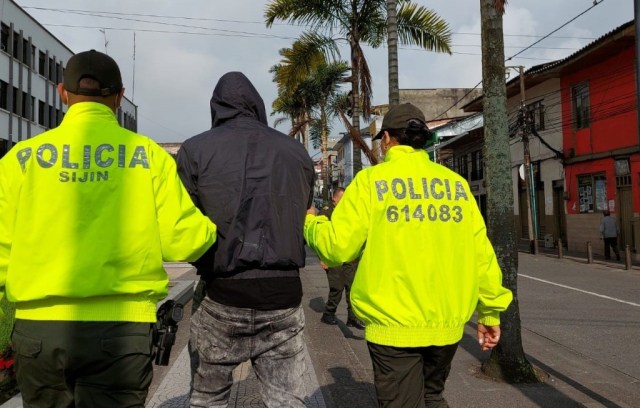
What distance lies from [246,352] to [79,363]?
2.40 ft

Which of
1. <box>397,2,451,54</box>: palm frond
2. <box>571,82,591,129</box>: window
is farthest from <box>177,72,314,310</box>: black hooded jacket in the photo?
<box>571,82,591,129</box>: window

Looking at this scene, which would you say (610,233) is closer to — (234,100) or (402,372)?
(402,372)

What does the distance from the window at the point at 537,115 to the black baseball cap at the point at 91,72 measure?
24284 millimetres

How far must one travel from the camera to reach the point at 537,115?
82.3 feet

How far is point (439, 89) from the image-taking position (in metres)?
50.0

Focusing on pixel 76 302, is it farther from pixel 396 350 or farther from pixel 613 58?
pixel 613 58

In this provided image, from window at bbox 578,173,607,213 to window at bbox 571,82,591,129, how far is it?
2.00 m

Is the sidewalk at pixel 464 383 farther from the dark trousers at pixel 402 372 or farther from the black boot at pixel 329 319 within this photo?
the dark trousers at pixel 402 372

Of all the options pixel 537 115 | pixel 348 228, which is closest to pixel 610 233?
pixel 537 115

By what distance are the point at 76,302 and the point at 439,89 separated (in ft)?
165

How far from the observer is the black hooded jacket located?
239 cm

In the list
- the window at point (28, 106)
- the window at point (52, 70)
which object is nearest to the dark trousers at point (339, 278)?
the window at point (28, 106)

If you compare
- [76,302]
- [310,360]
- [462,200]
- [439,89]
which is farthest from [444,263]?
[439,89]

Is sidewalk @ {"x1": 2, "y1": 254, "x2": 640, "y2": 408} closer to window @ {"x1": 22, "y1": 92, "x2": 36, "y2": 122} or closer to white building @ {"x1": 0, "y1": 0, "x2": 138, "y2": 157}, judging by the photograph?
white building @ {"x1": 0, "y1": 0, "x2": 138, "y2": 157}
